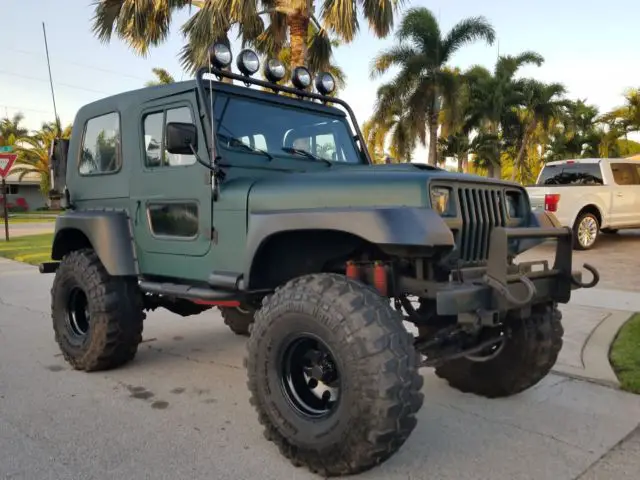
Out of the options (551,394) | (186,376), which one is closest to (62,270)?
(186,376)

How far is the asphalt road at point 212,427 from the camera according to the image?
2885 millimetres

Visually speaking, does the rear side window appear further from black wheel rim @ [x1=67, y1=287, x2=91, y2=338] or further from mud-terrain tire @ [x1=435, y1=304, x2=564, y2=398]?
black wheel rim @ [x1=67, y1=287, x2=91, y2=338]

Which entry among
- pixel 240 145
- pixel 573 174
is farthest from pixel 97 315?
pixel 573 174

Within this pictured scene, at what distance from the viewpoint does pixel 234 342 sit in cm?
547

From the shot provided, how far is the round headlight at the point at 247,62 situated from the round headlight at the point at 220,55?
0.29 feet

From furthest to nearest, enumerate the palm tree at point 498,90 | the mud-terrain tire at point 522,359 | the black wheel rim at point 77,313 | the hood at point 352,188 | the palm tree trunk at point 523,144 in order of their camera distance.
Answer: the palm tree trunk at point 523,144 < the palm tree at point 498,90 < the black wheel rim at point 77,313 < the mud-terrain tire at point 522,359 < the hood at point 352,188

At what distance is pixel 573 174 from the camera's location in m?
11.9

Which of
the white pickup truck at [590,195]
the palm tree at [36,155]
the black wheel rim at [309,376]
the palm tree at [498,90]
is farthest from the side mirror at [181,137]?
the palm tree at [36,155]

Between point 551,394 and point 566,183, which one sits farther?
point 566,183

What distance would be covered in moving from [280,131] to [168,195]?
0.87m

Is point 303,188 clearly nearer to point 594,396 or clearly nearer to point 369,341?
point 369,341

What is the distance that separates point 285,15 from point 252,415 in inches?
488

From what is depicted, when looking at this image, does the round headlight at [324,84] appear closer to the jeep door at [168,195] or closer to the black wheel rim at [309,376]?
the jeep door at [168,195]

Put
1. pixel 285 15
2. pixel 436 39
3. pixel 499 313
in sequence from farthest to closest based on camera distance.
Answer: pixel 436 39
pixel 285 15
pixel 499 313
